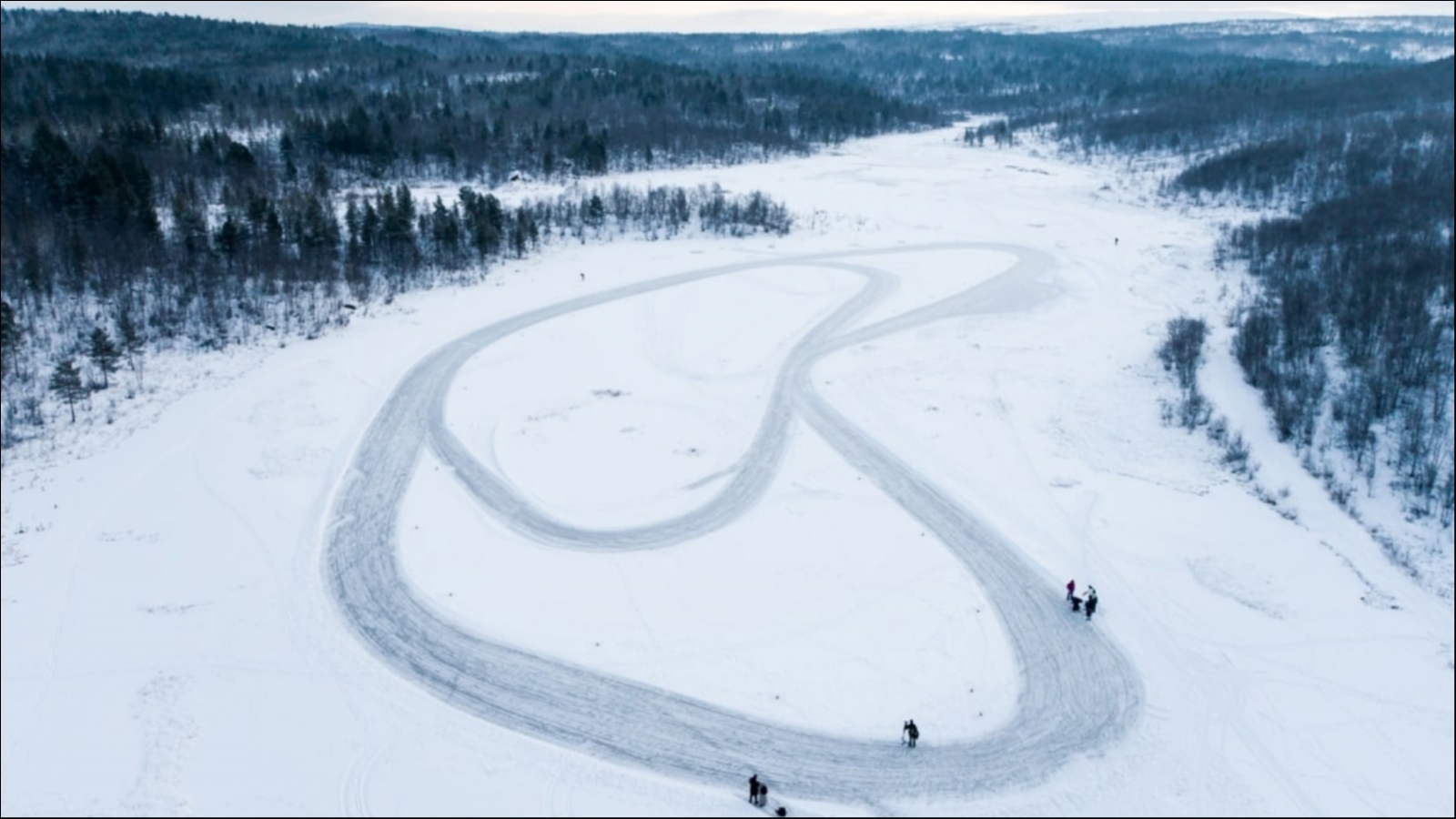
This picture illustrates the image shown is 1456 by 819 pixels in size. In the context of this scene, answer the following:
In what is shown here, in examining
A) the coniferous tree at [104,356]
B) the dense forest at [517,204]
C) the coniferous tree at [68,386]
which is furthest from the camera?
the dense forest at [517,204]

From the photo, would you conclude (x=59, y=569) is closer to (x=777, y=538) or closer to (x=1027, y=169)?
(x=777, y=538)

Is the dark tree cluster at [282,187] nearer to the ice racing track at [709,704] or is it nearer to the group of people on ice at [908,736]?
the ice racing track at [709,704]

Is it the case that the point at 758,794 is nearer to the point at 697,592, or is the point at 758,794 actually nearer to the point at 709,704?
the point at 709,704

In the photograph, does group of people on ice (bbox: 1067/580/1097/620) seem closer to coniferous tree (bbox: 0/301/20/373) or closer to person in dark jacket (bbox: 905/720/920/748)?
person in dark jacket (bbox: 905/720/920/748)

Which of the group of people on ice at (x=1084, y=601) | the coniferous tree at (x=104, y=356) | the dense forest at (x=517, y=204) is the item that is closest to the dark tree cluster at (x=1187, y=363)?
the dense forest at (x=517, y=204)

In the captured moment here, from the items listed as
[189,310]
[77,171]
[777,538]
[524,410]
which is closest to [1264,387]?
[777,538]

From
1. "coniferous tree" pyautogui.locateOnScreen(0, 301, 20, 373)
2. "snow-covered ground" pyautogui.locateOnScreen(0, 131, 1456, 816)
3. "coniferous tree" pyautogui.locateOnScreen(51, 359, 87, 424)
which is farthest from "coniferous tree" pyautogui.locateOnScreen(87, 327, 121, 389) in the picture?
"coniferous tree" pyautogui.locateOnScreen(0, 301, 20, 373)
